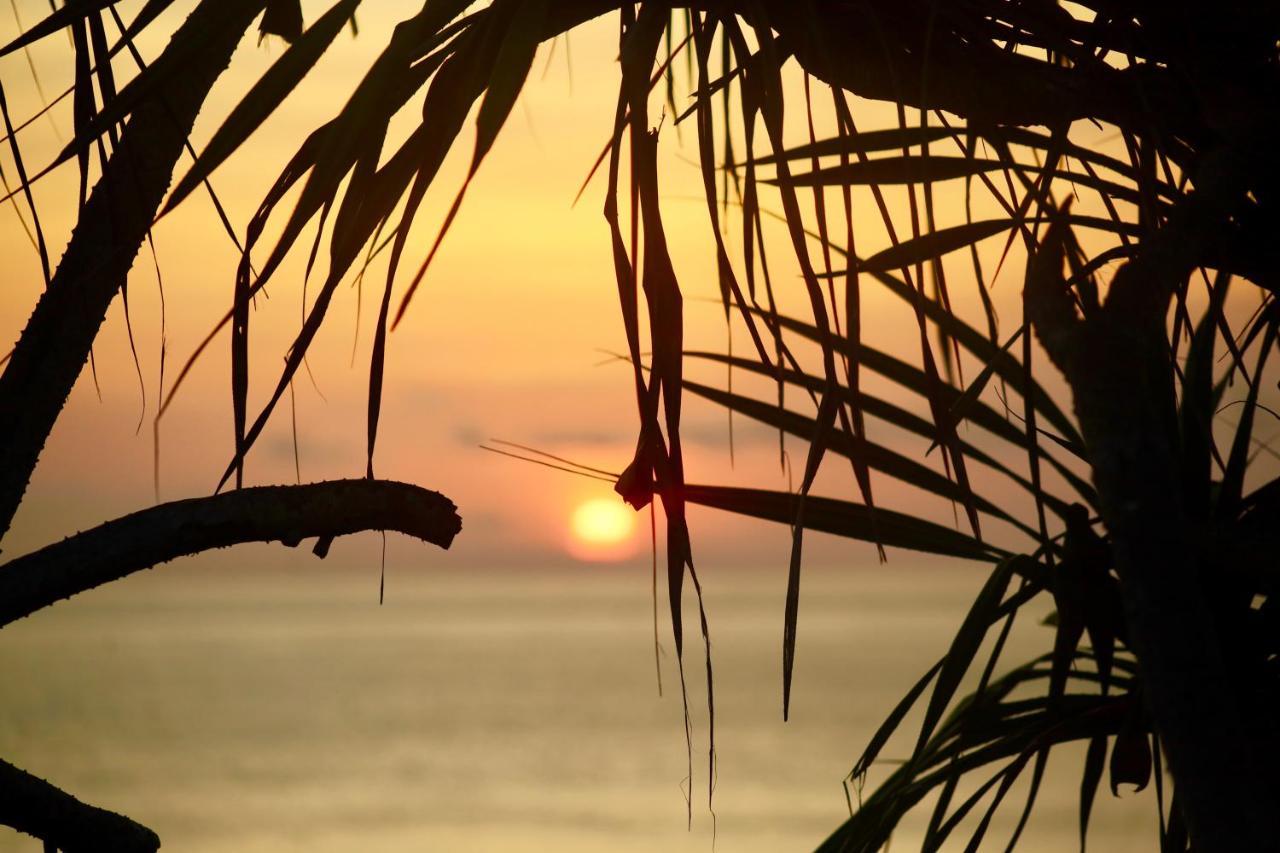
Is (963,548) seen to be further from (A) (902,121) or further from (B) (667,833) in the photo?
(B) (667,833)

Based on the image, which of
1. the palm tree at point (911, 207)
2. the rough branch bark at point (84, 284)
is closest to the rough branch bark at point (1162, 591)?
the palm tree at point (911, 207)

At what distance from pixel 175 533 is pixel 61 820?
0.68 feet

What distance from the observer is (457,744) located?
8.05m

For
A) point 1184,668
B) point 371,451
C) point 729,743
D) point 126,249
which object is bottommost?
point 1184,668

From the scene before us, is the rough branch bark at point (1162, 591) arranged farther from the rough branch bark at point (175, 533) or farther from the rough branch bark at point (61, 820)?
the rough branch bark at point (61, 820)

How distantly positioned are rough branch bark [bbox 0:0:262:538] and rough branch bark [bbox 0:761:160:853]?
6.0 inches

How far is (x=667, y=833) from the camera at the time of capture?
211 inches

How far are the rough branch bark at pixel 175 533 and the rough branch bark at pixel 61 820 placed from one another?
0.12 m

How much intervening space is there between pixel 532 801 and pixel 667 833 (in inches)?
38.9

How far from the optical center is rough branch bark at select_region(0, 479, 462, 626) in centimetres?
69

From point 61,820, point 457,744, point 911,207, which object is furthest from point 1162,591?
point 457,744

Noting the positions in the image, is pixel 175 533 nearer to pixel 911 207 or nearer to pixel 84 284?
pixel 84 284

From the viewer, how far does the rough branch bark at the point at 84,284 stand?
0.77 m

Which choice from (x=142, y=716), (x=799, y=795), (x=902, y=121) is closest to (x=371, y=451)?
(x=902, y=121)
